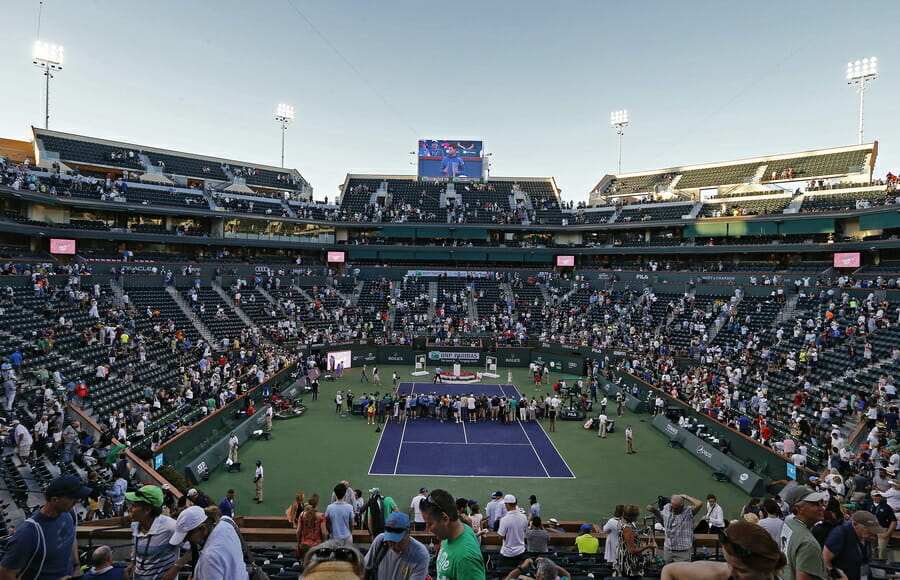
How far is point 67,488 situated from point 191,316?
121ft

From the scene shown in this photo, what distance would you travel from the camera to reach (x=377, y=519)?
8984 mm

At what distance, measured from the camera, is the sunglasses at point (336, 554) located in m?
2.64

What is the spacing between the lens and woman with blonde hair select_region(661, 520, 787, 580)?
2.75 m

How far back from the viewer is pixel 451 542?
4.10 metres

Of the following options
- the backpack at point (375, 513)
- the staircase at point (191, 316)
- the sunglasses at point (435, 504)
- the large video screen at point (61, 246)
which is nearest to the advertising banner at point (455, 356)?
the staircase at point (191, 316)

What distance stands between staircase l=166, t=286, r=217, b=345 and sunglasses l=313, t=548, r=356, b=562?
120 feet

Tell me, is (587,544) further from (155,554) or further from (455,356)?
(455,356)

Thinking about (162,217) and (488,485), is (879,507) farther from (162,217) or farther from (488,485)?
(162,217)

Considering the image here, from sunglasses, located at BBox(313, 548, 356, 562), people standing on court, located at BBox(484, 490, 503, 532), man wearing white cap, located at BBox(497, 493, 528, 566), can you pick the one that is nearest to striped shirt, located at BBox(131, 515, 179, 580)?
sunglasses, located at BBox(313, 548, 356, 562)

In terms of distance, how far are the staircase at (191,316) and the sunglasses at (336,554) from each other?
3650 centimetres

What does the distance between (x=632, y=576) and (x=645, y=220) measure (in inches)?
1943

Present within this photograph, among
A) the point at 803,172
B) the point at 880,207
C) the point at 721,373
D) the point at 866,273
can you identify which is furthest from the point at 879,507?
the point at 803,172

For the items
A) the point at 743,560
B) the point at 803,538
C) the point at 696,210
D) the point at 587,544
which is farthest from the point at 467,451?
the point at 696,210

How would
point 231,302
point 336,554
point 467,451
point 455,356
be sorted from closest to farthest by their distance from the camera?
point 336,554
point 467,451
point 455,356
point 231,302
